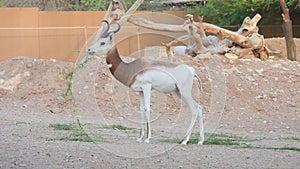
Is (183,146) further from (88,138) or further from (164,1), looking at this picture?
(164,1)

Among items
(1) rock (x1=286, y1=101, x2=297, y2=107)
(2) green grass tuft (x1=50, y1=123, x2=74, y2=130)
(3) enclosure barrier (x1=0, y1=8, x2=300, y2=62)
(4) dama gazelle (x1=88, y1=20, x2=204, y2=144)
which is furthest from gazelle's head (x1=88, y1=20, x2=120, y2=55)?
(3) enclosure barrier (x1=0, y1=8, x2=300, y2=62)

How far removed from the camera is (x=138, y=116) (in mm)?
15352

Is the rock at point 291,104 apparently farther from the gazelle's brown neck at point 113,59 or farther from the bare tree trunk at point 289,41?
the gazelle's brown neck at point 113,59

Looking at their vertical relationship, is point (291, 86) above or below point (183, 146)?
below

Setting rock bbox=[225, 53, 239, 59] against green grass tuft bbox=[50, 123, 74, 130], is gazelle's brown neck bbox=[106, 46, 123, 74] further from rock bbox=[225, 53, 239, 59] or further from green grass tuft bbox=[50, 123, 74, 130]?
rock bbox=[225, 53, 239, 59]

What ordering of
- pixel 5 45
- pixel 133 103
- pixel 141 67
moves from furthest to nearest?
pixel 5 45 < pixel 133 103 < pixel 141 67

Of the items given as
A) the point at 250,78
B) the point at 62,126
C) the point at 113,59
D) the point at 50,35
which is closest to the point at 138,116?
the point at 62,126

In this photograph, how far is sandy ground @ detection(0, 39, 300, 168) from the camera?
8.59m

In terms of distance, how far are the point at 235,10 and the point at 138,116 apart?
15.7m

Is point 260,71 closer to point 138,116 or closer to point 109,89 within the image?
point 109,89

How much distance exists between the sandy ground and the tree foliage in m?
9.24

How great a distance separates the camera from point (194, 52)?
2052cm

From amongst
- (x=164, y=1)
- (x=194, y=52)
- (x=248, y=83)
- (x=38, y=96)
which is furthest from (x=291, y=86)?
(x=164, y=1)

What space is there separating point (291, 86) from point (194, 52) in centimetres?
334
